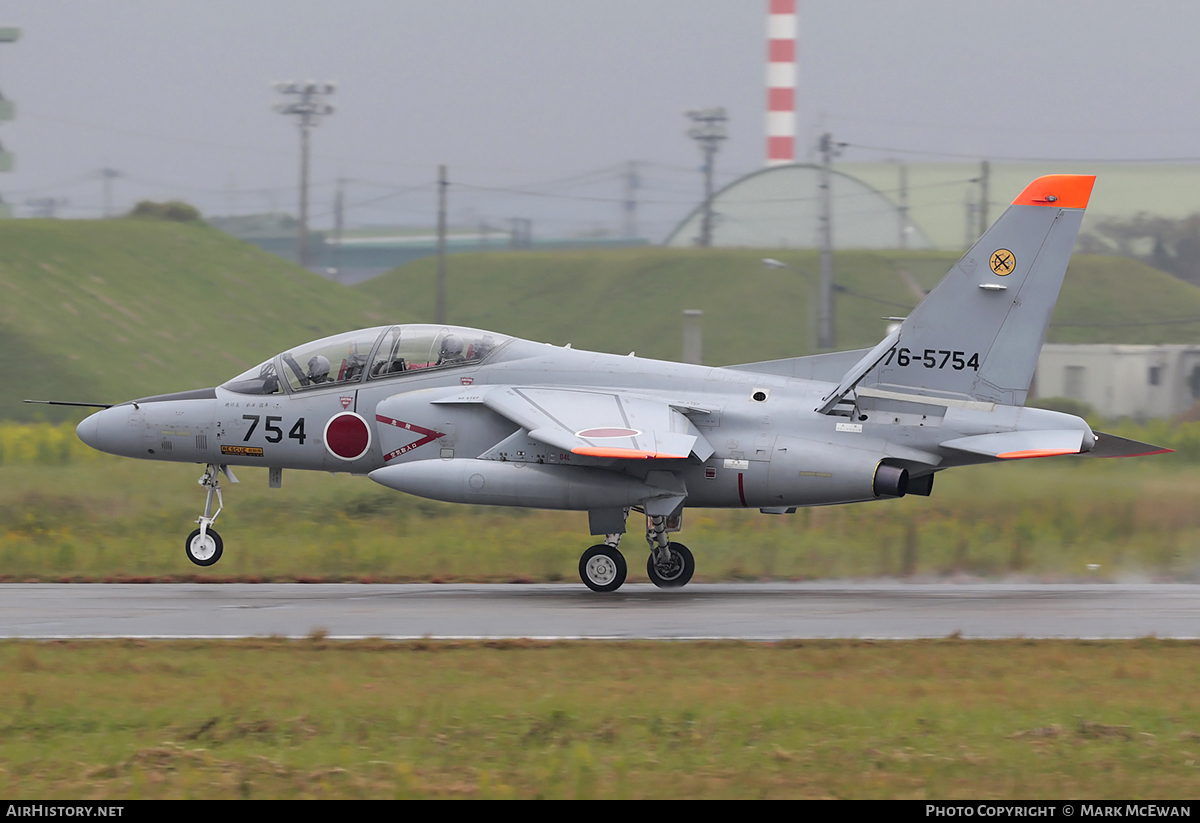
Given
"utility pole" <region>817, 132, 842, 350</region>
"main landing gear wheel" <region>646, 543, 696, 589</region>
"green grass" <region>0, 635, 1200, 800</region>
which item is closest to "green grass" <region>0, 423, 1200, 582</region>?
"main landing gear wheel" <region>646, 543, 696, 589</region>

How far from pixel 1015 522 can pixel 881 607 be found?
586cm

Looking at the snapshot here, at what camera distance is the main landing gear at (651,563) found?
16125mm

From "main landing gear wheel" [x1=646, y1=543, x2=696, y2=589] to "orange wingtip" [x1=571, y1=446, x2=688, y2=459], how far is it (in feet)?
6.69

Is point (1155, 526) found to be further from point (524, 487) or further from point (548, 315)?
point (548, 315)

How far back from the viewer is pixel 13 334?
48.3m

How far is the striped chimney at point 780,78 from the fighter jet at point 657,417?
238ft

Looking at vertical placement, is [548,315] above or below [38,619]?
above

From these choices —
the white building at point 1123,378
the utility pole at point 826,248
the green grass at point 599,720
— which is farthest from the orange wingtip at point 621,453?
the white building at point 1123,378

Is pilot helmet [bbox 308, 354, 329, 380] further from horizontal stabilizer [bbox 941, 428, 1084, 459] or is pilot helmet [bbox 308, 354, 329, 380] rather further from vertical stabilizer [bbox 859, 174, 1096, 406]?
horizontal stabilizer [bbox 941, 428, 1084, 459]

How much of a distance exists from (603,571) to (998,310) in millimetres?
5750

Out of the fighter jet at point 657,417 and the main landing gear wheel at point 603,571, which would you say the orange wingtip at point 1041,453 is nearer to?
the fighter jet at point 657,417

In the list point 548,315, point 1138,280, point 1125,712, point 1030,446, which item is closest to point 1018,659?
point 1125,712

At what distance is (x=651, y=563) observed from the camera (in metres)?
16.7

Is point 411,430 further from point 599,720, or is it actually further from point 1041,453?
point 599,720
